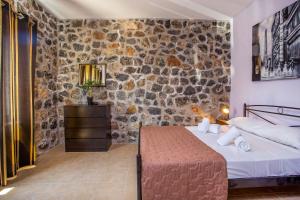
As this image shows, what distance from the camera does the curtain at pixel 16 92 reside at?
2850mm

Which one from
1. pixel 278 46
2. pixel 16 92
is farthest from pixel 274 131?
pixel 16 92

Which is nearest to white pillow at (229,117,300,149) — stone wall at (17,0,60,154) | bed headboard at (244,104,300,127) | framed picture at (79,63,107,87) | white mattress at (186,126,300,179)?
white mattress at (186,126,300,179)

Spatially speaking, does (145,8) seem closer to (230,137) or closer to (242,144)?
(230,137)

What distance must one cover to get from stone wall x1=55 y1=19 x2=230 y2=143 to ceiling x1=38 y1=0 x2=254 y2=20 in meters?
0.23


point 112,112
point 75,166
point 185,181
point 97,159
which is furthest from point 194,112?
point 185,181

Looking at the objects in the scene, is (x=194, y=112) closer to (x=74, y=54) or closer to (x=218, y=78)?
(x=218, y=78)

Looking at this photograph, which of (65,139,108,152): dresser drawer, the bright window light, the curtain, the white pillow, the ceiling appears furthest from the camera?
(65,139,108,152): dresser drawer

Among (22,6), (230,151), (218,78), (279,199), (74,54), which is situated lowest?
(279,199)

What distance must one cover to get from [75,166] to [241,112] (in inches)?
129

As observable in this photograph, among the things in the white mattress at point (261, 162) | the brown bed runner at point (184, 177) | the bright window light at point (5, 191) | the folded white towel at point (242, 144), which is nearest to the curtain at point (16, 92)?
the bright window light at point (5, 191)

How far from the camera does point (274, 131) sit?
2.75 meters

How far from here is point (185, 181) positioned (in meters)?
1.94

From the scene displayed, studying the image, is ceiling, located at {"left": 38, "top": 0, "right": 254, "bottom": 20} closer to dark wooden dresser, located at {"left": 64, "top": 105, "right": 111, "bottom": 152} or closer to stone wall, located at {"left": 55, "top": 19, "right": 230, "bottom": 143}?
stone wall, located at {"left": 55, "top": 19, "right": 230, "bottom": 143}

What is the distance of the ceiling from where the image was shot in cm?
A: 404
